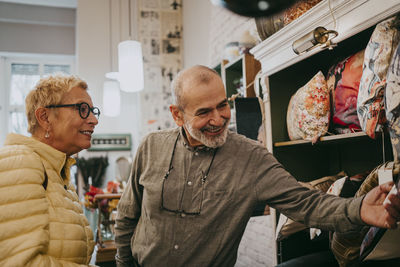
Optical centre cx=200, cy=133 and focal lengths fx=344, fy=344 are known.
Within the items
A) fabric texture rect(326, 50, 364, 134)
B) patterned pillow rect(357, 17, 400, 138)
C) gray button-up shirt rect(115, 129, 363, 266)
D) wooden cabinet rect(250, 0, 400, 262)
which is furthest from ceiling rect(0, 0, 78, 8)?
patterned pillow rect(357, 17, 400, 138)

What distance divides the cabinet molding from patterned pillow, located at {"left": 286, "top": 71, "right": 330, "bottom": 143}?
0.16 m

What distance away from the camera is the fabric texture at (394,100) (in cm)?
97

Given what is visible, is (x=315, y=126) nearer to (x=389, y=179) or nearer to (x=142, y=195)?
(x=389, y=179)

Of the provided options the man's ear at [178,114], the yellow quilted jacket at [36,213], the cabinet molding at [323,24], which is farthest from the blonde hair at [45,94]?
the cabinet molding at [323,24]

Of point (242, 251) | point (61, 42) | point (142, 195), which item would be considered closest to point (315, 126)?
point (142, 195)

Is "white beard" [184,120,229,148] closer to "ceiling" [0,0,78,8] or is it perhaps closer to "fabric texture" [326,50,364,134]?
"fabric texture" [326,50,364,134]

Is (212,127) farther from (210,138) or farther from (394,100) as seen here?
(394,100)

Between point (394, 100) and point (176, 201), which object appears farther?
point (176, 201)

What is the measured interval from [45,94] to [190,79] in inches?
24.1

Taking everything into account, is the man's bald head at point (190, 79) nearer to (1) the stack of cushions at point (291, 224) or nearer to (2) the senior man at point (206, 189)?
(2) the senior man at point (206, 189)

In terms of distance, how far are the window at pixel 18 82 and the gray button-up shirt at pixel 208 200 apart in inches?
196

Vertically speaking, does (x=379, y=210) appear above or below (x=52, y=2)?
below

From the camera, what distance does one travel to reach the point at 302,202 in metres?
1.37

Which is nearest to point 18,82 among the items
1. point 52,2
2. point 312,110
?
point 52,2
